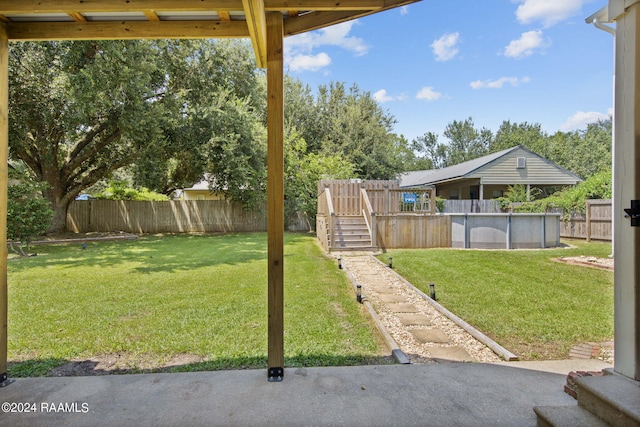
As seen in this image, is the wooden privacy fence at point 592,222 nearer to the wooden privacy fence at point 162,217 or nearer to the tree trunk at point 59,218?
the wooden privacy fence at point 162,217

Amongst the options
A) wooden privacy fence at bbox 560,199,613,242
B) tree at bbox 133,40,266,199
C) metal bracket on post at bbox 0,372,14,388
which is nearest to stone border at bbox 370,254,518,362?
metal bracket on post at bbox 0,372,14,388

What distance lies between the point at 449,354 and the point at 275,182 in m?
2.21

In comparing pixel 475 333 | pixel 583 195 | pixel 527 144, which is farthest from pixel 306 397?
pixel 527 144

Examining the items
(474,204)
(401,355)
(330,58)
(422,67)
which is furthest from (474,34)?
(401,355)

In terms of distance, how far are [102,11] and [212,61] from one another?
13015 mm

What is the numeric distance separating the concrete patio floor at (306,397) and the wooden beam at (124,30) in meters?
2.44

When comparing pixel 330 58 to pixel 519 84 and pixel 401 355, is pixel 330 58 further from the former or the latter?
pixel 401 355

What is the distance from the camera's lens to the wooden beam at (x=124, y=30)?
2.44 meters

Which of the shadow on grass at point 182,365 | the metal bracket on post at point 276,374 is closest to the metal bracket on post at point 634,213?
the shadow on grass at point 182,365

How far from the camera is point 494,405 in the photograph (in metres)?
1.98

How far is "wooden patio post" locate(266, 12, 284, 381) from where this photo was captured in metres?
2.34

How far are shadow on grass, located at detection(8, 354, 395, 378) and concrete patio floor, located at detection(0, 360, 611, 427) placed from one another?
0.28 meters

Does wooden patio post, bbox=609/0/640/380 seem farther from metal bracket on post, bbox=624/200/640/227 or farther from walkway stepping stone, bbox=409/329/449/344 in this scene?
walkway stepping stone, bbox=409/329/449/344

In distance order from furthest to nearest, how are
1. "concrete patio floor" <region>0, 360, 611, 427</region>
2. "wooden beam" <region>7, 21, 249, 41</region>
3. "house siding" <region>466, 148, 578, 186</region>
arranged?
"house siding" <region>466, 148, 578, 186</region> < "wooden beam" <region>7, 21, 249, 41</region> < "concrete patio floor" <region>0, 360, 611, 427</region>
